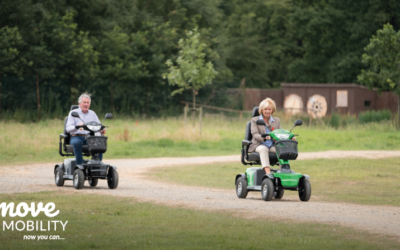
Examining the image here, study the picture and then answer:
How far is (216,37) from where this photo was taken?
46188 millimetres

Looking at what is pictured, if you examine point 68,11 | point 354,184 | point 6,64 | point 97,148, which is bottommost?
point 354,184

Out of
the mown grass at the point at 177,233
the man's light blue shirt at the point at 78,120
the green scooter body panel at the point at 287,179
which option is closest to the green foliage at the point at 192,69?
the man's light blue shirt at the point at 78,120

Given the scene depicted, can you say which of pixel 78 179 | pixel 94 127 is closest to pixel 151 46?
pixel 94 127

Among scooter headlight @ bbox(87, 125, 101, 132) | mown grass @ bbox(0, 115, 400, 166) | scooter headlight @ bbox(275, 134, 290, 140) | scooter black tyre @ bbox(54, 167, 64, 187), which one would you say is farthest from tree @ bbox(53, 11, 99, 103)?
scooter headlight @ bbox(275, 134, 290, 140)

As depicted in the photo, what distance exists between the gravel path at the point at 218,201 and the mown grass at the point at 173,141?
4.32 metres

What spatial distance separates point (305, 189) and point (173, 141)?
14833 mm

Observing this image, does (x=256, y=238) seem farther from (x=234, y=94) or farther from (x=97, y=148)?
(x=234, y=94)

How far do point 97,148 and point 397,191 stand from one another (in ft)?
19.8

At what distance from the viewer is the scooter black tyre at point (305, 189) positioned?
11609mm

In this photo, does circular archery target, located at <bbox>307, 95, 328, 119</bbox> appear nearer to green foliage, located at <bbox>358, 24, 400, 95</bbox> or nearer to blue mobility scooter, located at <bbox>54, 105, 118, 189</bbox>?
green foliage, located at <bbox>358, 24, 400, 95</bbox>

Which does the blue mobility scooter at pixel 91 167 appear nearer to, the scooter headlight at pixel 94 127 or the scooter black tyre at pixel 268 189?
the scooter headlight at pixel 94 127

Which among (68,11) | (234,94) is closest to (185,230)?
(68,11)

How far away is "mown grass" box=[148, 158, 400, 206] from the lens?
1281 cm

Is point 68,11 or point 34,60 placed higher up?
point 68,11
